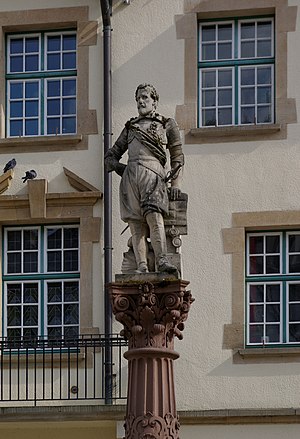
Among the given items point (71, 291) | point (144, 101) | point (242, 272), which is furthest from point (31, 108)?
point (144, 101)

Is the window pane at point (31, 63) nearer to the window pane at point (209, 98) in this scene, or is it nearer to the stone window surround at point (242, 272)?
the window pane at point (209, 98)

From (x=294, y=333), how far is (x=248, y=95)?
10.8 feet

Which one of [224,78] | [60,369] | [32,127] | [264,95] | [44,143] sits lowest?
[60,369]

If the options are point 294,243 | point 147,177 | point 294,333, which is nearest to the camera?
point 147,177

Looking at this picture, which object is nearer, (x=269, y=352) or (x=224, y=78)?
(x=269, y=352)

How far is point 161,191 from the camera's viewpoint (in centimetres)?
1716

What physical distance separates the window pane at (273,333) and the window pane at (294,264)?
2.54ft

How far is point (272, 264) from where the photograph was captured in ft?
74.9

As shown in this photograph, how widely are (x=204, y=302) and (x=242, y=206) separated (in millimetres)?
1370

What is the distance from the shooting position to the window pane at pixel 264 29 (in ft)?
76.8

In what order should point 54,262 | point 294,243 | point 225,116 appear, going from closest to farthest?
point 294,243
point 225,116
point 54,262

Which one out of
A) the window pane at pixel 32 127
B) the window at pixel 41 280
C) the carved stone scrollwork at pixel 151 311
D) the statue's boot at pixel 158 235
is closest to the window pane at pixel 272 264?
the window at pixel 41 280

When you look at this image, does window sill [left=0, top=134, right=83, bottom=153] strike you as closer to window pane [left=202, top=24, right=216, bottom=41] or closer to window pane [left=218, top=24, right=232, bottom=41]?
window pane [left=202, top=24, right=216, bottom=41]

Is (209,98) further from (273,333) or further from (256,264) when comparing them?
(273,333)
